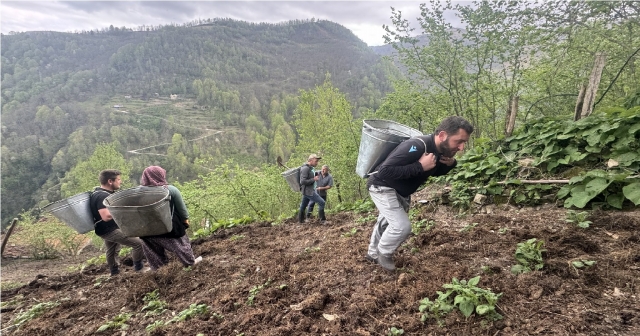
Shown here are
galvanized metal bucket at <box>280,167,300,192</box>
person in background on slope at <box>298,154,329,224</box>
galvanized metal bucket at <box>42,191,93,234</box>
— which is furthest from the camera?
galvanized metal bucket at <box>280,167,300,192</box>

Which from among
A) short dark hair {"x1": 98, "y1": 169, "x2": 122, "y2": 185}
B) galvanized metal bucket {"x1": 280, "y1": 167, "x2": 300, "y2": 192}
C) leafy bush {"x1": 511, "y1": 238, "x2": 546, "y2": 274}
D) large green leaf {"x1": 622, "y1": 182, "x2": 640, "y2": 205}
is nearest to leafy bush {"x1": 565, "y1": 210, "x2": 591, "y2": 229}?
large green leaf {"x1": 622, "y1": 182, "x2": 640, "y2": 205}

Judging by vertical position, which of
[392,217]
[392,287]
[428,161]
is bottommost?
[392,287]

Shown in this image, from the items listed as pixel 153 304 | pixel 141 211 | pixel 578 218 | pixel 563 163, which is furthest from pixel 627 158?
pixel 153 304

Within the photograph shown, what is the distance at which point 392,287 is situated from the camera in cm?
302

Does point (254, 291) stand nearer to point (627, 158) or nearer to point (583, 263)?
point (583, 263)

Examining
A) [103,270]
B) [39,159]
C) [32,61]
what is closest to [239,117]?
[39,159]

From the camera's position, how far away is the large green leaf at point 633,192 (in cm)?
342

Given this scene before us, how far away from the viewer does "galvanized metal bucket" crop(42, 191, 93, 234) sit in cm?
476

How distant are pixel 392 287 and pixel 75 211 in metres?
4.98

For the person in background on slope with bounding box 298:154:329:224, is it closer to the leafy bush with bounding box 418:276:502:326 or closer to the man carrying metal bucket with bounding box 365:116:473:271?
the man carrying metal bucket with bounding box 365:116:473:271

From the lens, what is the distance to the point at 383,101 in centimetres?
1498

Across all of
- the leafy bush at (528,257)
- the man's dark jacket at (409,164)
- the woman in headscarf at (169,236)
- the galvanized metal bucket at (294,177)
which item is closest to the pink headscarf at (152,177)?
the woman in headscarf at (169,236)

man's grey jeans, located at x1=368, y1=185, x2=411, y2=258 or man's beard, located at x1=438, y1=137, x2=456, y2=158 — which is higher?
man's beard, located at x1=438, y1=137, x2=456, y2=158

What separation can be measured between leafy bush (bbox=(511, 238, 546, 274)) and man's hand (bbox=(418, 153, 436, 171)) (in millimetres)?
1311
